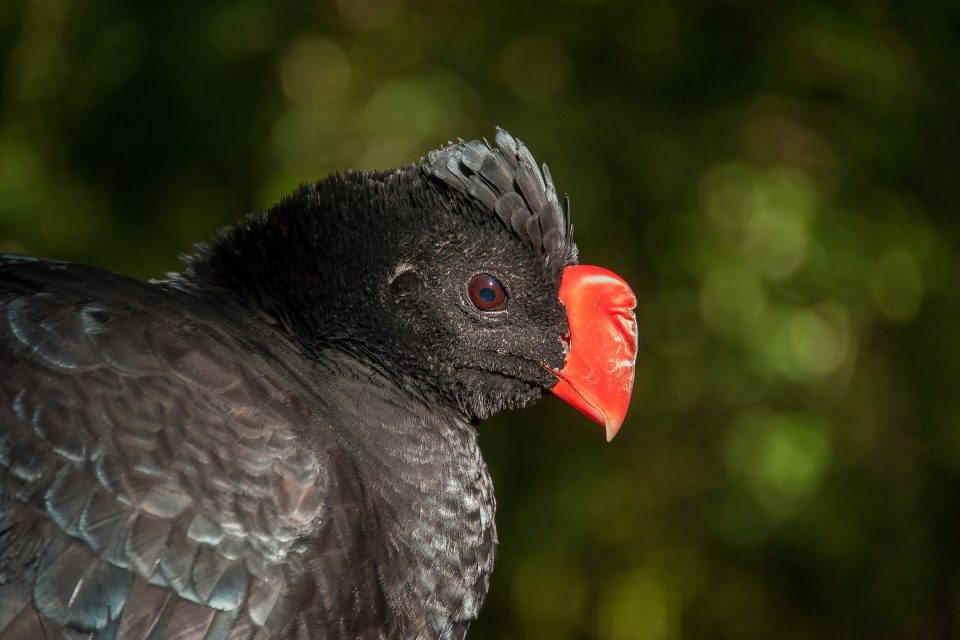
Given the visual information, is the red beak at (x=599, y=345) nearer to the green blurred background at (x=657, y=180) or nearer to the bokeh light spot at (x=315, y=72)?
the green blurred background at (x=657, y=180)

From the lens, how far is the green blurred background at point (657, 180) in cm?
370

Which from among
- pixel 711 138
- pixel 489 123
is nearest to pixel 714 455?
pixel 711 138

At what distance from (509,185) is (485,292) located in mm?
249

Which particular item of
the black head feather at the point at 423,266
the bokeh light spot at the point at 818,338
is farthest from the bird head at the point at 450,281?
the bokeh light spot at the point at 818,338

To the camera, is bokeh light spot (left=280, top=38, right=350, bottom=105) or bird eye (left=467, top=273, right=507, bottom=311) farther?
bokeh light spot (left=280, top=38, right=350, bottom=105)

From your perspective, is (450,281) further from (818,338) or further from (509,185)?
(818,338)

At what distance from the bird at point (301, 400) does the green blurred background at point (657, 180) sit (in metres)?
1.35

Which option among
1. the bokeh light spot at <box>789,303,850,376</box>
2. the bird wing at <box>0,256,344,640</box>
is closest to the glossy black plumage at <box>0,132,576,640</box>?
the bird wing at <box>0,256,344,640</box>

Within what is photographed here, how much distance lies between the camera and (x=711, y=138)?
3.81 metres

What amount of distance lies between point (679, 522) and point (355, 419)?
2.29m

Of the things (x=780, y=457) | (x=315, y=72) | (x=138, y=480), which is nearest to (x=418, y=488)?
(x=138, y=480)

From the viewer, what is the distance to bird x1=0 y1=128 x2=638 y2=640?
1799 millimetres

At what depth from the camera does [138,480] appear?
1.81 meters

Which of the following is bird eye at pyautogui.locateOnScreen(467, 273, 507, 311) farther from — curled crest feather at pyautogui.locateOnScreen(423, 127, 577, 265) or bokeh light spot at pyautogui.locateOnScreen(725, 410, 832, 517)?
bokeh light spot at pyautogui.locateOnScreen(725, 410, 832, 517)
